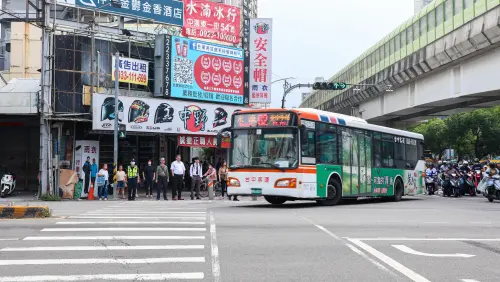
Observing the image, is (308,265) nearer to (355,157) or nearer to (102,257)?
(102,257)

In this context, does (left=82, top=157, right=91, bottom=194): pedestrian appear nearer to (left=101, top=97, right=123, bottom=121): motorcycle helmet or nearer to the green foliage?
(left=101, top=97, right=123, bottom=121): motorcycle helmet

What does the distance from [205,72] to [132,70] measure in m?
4.40

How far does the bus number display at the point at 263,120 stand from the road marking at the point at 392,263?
814 centimetres

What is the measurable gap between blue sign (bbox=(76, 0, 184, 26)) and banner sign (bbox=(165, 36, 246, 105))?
173 cm

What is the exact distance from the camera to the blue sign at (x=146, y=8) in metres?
29.1

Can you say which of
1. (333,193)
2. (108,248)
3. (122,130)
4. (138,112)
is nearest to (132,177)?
(122,130)

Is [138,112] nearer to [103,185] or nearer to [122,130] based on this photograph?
[122,130]

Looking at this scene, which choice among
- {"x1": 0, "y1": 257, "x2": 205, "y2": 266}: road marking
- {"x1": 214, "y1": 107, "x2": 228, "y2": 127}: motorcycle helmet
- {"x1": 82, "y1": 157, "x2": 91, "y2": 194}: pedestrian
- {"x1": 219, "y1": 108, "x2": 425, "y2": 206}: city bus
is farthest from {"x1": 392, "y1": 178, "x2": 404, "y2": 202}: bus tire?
{"x1": 0, "y1": 257, "x2": 205, "y2": 266}: road marking

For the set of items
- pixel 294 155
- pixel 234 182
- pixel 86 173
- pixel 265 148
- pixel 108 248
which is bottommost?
pixel 108 248

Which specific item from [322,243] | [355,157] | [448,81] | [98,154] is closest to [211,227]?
[322,243]

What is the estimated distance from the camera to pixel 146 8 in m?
30.8

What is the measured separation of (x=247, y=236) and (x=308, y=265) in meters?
2.98

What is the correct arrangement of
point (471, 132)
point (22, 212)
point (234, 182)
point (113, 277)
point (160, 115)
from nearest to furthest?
1. point (113, 277)
2. point (22, 212)
3. point (234, 182)
4. point (160, 115)
5. point (471, 132)

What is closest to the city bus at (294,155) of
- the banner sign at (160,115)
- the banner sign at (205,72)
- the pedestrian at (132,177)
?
the pedestrian at (132,177)
